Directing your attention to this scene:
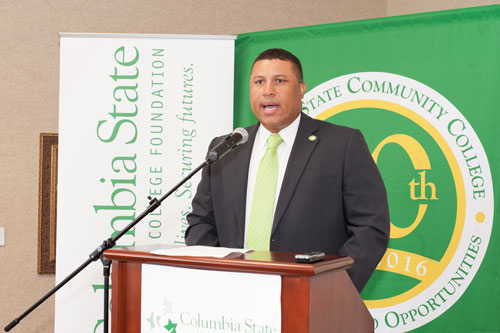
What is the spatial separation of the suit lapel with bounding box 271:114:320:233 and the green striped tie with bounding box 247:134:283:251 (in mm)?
41

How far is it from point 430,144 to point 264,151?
3.98ft

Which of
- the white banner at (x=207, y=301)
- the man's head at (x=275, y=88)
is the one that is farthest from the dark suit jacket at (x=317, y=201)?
the white banner at (x=207, y=301)

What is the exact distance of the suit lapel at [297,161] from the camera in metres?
1.91

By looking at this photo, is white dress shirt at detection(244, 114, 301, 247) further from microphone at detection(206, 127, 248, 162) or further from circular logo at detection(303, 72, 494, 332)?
circular logo at detection(303, 72, 494, 332)

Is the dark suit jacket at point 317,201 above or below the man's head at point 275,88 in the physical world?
below

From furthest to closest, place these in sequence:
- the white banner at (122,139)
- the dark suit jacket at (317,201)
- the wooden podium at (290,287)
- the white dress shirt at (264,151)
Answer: the white banner at (122,139), the white dress shirt at (264,151), the dark suit jacket at (317,201), the wooden podium at (290,287)

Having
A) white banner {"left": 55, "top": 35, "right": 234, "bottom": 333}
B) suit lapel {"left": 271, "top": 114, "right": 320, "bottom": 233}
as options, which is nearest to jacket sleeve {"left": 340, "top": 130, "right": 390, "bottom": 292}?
suit lapel {"left": 271, "top": 114, "right": 320, "bottom": 233}

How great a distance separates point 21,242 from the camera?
3863 mm

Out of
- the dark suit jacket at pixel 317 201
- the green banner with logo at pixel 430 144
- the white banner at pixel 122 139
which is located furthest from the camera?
the white banner at pixel 122 139

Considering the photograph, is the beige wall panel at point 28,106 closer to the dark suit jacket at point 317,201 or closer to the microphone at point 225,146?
the dark suit jacket at point 317,201

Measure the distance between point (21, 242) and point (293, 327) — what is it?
3217 mm

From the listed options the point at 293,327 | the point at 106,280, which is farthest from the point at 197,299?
the point at 106,280

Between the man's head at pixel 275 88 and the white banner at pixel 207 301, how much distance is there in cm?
89

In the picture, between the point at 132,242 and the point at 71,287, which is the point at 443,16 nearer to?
the point at 132,242
